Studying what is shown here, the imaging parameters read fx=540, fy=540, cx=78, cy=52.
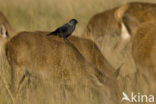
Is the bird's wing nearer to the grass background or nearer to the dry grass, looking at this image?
the dry grass

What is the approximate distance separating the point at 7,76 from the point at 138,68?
65.9 inches

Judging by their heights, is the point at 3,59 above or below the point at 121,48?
above

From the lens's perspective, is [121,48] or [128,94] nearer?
[128,94]

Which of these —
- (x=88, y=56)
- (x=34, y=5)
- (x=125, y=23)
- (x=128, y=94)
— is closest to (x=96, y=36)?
(x=125, y=23)

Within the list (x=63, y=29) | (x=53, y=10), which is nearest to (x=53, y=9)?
(x=53, y=10)

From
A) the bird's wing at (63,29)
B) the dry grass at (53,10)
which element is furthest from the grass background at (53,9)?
the bird's wing at (63,29)

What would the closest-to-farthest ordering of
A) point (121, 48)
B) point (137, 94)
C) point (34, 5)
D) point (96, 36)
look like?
point (137, 94), point (121, 48), point (96, 36), point (34, 5)

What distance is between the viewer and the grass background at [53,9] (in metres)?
13.1

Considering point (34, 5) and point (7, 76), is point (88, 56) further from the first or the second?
point (34, 5)

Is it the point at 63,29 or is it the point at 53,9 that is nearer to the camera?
the point at 63,29

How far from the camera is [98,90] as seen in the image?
17.8 feet

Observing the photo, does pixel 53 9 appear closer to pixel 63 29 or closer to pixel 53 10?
pixel 53 10

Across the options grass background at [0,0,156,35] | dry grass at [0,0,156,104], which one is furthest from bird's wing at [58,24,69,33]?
grass background at [0,0,156,35]

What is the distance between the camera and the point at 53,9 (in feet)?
48.8
